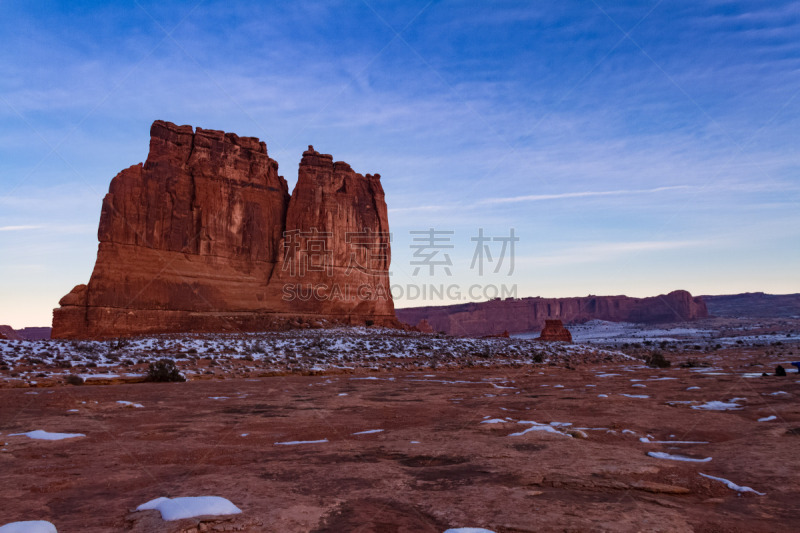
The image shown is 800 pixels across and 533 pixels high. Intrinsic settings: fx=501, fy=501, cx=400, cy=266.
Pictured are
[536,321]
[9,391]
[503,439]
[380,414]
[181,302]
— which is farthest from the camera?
[536,321]

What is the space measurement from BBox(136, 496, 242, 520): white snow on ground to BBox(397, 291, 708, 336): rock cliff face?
12893cm

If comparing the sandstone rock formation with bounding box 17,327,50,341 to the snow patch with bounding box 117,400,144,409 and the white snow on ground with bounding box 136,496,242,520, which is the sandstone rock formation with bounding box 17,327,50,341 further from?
the white snow on ground with bounding box 136,496,242,520

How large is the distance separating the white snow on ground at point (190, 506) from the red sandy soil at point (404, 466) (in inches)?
3.7

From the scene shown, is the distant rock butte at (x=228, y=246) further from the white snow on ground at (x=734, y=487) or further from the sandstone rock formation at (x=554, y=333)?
the white snow on ground at (x=734, y=487)

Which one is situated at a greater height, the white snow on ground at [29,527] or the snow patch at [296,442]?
the white snow on ground at [29,527]

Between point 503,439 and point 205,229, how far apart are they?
48879 mm

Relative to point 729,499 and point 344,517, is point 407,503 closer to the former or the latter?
point 344,517

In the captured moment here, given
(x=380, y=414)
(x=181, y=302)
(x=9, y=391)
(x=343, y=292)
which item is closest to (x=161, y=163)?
(x=181, y=302)

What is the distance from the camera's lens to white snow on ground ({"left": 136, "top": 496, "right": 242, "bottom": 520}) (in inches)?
142

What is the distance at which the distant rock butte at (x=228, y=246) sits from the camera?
148ft

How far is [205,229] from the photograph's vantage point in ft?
166

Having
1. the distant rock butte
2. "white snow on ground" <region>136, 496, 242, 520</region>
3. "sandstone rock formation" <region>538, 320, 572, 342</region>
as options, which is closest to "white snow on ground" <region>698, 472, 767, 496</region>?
"white snow on ground" <region>136, 496, 242, 520</region>

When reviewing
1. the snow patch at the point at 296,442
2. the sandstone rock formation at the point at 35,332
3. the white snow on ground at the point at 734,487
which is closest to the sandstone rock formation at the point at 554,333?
the snow patch at the point at 296,442

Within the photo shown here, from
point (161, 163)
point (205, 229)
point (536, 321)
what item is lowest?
point (536, 321)
